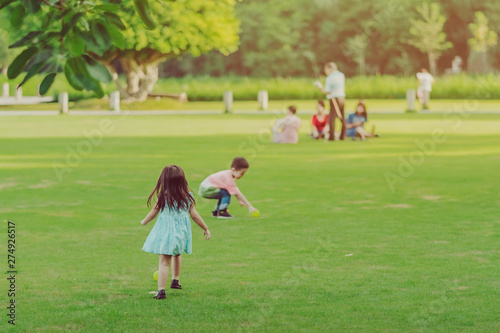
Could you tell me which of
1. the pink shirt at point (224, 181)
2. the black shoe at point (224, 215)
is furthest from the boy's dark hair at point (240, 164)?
the black shoe at point (224, 215)

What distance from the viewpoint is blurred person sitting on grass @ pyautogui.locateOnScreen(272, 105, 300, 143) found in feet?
84.6

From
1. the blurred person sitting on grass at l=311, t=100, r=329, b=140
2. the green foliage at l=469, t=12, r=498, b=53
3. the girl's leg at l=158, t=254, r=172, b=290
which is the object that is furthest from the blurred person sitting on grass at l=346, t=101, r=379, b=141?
the green foliage at l=469, t=12, r=498, b=53

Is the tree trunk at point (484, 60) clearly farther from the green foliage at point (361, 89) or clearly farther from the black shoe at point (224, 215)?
the black shoe at point (224, 215)

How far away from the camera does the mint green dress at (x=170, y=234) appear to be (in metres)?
8.05

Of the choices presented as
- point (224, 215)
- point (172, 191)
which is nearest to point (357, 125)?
point (224, 215)

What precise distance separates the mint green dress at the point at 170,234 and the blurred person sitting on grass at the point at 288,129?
17531 mm

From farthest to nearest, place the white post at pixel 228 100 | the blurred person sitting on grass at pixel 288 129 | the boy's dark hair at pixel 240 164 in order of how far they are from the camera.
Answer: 1. the white post at pixel 228 100
2. the blurred person sitting on grass at pixel 288 129
3. the boy's dark hair at pixel 240 164

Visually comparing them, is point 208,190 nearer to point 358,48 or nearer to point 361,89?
point 361,89

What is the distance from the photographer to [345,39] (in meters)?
90.3

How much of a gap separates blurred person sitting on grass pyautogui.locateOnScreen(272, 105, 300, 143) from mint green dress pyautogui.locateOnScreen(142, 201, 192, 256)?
17.5 metres

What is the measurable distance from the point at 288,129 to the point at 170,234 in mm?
17901

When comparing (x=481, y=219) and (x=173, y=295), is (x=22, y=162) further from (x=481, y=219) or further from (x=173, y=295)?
(x=173, y=295)

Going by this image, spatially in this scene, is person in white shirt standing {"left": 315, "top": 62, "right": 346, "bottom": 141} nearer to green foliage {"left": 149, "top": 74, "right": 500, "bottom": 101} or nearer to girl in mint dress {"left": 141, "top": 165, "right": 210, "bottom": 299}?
girl in mint dress {"left": 141, "top": 165, "right": 210, "bottom": 299}

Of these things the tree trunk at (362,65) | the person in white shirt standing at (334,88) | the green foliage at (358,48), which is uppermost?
the green foliage at (358,48)
